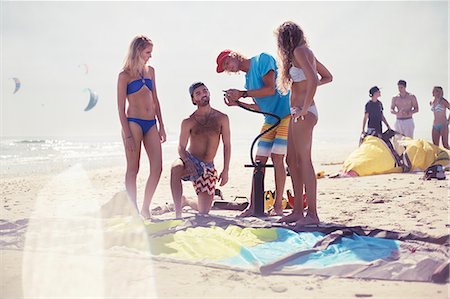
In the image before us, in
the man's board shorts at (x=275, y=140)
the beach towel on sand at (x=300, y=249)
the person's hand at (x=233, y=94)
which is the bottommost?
the beach towel on sand at (x=300, y=249)

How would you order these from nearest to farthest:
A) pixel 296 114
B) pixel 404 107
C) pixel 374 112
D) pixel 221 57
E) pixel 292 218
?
1. pixel 296 114
2. pixel 292 218
3. pixel 221 57
4. pixel 374 112
5. pixel 404 107

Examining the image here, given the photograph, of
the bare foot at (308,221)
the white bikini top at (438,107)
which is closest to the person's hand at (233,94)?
the bare foot at (308,221)

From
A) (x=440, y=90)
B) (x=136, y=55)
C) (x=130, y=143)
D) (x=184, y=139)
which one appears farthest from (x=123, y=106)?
(x=440, y=90)

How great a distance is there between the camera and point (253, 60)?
463 cm

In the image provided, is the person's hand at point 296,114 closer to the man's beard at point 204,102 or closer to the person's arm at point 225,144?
the person's arm at point 225,144

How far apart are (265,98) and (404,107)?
20.5ft

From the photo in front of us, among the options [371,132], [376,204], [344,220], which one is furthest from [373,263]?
[371,132]

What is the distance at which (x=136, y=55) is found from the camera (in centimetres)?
459

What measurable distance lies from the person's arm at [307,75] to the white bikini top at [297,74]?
0.12m

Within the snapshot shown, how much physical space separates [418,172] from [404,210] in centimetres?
353

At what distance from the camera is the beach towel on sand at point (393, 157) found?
311 inches

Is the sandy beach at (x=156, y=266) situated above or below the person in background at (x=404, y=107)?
below

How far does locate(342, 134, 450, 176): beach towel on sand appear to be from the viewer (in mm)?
7891

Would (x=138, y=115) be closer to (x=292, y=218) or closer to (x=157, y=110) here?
(x=157, y=110)
